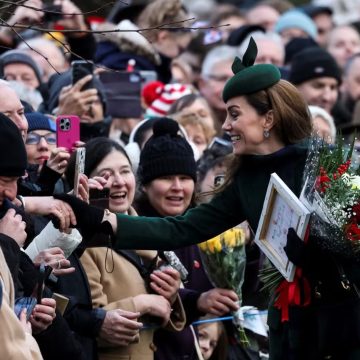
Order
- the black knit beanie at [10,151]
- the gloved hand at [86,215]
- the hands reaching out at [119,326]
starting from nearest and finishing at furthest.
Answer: the black knit beanie at [10,151] → the gloved hand at [86,215] → the hands reaching out at [119,326]

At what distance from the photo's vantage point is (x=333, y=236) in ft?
24.1

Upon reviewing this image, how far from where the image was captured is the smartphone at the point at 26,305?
21.1 feet

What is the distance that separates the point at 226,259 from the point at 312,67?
505 cm

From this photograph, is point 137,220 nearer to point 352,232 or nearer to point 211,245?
point 211,245

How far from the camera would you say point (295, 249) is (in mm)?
7441

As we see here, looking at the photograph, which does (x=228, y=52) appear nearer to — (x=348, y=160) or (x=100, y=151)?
(x=100, y=151)

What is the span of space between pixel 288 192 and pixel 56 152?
4.65 ft

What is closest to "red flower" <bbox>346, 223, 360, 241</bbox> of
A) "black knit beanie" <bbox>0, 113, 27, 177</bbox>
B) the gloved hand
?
the gloved hand

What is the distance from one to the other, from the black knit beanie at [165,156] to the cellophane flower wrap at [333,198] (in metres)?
1.78

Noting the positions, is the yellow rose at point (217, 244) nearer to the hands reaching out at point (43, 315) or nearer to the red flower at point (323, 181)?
the red flower at point (323, 181)

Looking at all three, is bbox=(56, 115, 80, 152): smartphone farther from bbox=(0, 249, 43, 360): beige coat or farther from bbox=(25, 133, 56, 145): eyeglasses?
bbox=(0, 249, 43, 360): beige coat

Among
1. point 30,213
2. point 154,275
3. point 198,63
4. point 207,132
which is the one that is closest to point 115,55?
point 207,132

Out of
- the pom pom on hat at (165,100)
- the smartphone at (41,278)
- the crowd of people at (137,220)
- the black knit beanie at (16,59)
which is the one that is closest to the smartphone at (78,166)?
the crowd of people at (137,220)

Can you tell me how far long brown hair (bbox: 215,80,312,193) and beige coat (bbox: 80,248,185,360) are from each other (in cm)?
131
